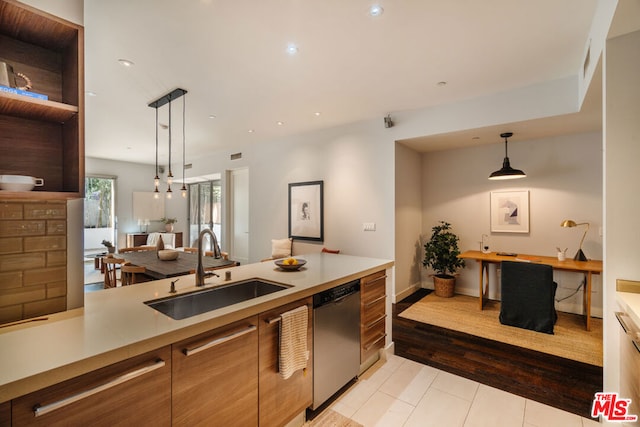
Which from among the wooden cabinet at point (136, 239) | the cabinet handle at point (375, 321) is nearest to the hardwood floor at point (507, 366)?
the cabinet handle at point (375, 321)

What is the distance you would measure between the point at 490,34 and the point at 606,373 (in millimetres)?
2596

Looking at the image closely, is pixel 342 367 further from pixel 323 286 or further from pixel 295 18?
pixel 295 18

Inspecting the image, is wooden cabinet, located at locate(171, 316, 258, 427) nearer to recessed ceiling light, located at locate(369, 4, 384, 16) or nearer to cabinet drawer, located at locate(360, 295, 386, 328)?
cabinet drawer, located at locate(360, 295, 386, 328)

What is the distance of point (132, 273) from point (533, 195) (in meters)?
5.49

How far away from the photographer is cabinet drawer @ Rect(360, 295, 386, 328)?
232 centimetres

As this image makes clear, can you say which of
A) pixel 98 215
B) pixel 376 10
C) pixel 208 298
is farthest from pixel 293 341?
pixel 98 215

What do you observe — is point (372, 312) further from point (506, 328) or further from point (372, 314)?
point (506, 328)

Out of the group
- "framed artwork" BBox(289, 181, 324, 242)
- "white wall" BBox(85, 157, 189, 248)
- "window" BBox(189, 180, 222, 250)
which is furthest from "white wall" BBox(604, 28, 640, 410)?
"white wall" BBox(85, 157, 189, 248)

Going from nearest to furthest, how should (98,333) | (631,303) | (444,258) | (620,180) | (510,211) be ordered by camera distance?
1. (98,333)
2. (631,303)
3. (620,180)
4. (510,211)
5. (444,258)

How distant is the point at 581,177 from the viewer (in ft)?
12.9

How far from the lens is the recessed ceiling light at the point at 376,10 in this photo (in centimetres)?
206

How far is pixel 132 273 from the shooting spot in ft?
10.7

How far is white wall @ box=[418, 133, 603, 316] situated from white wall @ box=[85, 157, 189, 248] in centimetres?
737

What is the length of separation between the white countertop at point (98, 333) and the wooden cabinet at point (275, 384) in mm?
90
